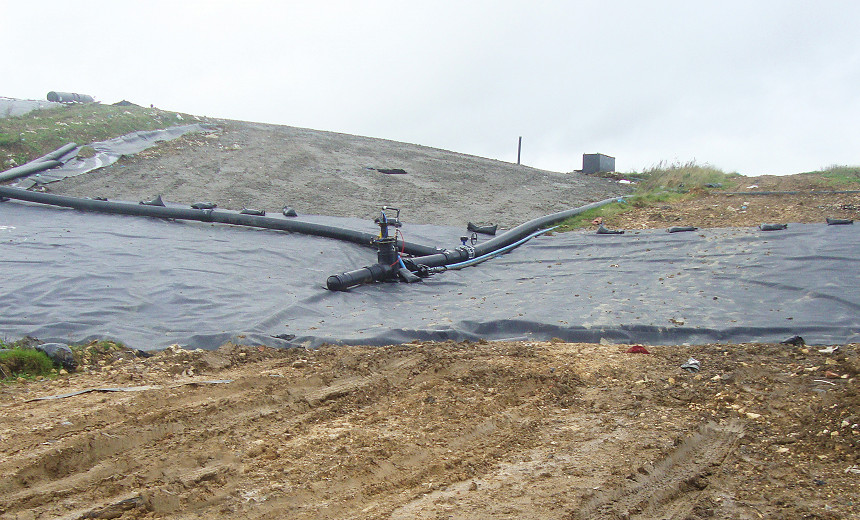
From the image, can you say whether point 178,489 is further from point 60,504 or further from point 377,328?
point 377,328

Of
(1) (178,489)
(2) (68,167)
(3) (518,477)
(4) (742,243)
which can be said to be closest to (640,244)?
(4) (742,243)

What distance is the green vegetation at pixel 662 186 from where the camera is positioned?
900cm

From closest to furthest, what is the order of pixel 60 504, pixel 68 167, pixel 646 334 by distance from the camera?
pixel 60 504 < pixel 646 334 < pixel 68 167

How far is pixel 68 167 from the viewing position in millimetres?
9016

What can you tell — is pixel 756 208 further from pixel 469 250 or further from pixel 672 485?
pixel 672 485

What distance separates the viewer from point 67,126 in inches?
416

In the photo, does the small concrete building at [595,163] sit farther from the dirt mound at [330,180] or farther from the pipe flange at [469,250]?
the pipe flange at [469,250]

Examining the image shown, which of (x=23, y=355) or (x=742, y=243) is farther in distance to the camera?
(x=742, y=243)

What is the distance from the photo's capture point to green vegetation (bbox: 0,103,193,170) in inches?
366

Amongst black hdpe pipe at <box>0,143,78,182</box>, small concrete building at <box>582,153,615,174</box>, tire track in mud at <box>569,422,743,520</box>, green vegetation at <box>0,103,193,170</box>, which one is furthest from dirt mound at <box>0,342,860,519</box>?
small concrete building at <box>582,153,615,174</box>

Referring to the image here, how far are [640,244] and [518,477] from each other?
500 cm

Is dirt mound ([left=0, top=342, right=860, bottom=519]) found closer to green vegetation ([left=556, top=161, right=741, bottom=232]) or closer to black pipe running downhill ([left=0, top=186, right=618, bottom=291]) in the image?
Answer: black pipe running downhill ([left=0, top=186, right=618, bottom=291])

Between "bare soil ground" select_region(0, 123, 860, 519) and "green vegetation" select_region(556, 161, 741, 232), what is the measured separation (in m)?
4.89

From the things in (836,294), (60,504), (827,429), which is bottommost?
(60,504)
